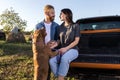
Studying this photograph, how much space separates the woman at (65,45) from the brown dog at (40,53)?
0.30 m

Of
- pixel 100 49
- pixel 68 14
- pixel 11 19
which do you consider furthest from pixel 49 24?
pixel 11 19

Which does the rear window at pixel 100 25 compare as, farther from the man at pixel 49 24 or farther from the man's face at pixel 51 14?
the man's face at pixel 51 14

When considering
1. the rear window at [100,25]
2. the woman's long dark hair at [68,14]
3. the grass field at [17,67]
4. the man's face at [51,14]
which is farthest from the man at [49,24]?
the grass field at [17,67]

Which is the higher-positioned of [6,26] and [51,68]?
[51,68]

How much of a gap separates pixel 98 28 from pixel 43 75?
175 centimetres

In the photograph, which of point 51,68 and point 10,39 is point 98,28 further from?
point 10,39

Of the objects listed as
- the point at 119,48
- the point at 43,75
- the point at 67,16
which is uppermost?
the point at 67,16

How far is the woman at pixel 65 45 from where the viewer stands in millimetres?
6651

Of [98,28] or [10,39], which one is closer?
[98,28]

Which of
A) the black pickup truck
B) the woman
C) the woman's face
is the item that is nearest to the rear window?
the black pickup truck

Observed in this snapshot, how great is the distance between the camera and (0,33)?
34.6 meters

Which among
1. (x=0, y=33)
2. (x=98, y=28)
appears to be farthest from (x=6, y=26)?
(x=98, y=28)

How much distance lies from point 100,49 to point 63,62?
952 millimetres

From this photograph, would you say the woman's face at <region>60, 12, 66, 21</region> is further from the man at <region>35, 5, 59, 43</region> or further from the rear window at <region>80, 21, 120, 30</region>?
the rear window at <region>80, 21, 120, 30</region>
